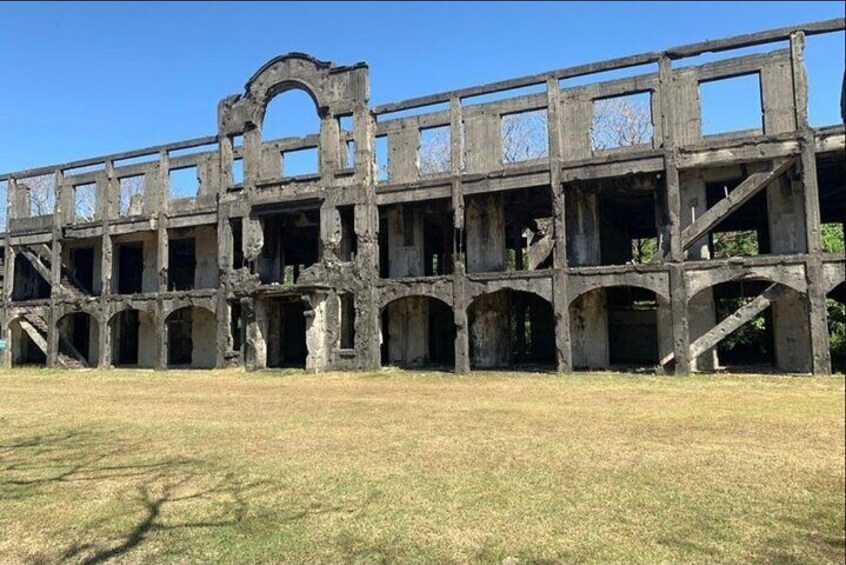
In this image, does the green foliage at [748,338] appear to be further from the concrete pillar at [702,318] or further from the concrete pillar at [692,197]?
the concrete pillar at [692,197]

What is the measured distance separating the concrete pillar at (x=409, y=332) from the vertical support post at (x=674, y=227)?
9.91 metres

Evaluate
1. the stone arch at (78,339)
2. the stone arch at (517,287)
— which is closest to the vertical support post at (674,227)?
the stone arch at (517,287)

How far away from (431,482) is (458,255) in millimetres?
15494

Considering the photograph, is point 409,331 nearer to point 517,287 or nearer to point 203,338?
point 517,287

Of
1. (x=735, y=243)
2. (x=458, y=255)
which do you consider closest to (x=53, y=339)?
(x=458, y=255)

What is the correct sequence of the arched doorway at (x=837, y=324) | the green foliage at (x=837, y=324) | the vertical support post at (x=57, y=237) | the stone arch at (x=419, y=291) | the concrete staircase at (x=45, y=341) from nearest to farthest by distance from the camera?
the stone arch at (x=419, y=291) < the arched doorway at (x=837, y=324) < the green foliage at (x=837, y=324) < the concrete staircase at (x=45, y=341) < the vertical support post at (x=57, y=237)

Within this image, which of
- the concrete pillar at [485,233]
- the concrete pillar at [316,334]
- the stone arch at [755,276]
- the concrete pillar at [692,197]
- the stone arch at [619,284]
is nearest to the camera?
the stone arch at [755,276]

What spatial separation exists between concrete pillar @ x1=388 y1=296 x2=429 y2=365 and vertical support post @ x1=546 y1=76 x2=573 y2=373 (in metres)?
6.29

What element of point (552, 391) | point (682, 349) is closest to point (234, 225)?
point (552, 391)

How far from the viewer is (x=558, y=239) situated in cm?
2020

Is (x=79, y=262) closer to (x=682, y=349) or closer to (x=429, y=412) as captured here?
(x=429, y=412)

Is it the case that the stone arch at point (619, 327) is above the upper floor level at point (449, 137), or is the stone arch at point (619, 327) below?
below

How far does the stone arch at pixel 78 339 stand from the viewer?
28984 millimetres

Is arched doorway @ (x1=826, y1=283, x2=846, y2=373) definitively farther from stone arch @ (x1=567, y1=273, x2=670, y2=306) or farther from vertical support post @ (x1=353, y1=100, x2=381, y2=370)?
vertical support post @ (x1=353, y1=100, x2=381, y2=370)
